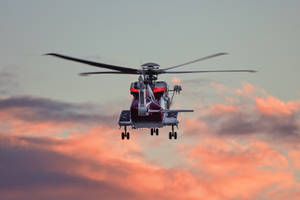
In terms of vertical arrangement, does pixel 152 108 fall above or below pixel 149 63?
below

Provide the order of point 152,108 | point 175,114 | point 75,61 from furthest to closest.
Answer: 1. point 175,114
2. point 152,108
3. point 75,61

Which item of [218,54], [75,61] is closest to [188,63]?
[218,54]

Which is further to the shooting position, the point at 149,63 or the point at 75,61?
the point at 149,63

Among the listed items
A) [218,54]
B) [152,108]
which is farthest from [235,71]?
[152,108]

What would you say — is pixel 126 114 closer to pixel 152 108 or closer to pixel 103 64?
pixel 152 108

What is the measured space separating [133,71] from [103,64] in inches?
239

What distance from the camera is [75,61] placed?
238 feet

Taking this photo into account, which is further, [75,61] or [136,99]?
[136,99]

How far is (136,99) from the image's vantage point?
8038 centimetres

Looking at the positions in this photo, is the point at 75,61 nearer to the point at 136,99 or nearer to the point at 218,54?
the point at 136,99

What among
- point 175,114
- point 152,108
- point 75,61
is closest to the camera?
point 75,61

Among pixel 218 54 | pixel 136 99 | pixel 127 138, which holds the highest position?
pixel 218 54

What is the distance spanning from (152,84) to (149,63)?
2.99 m

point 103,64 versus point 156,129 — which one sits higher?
Result: point 103,64
